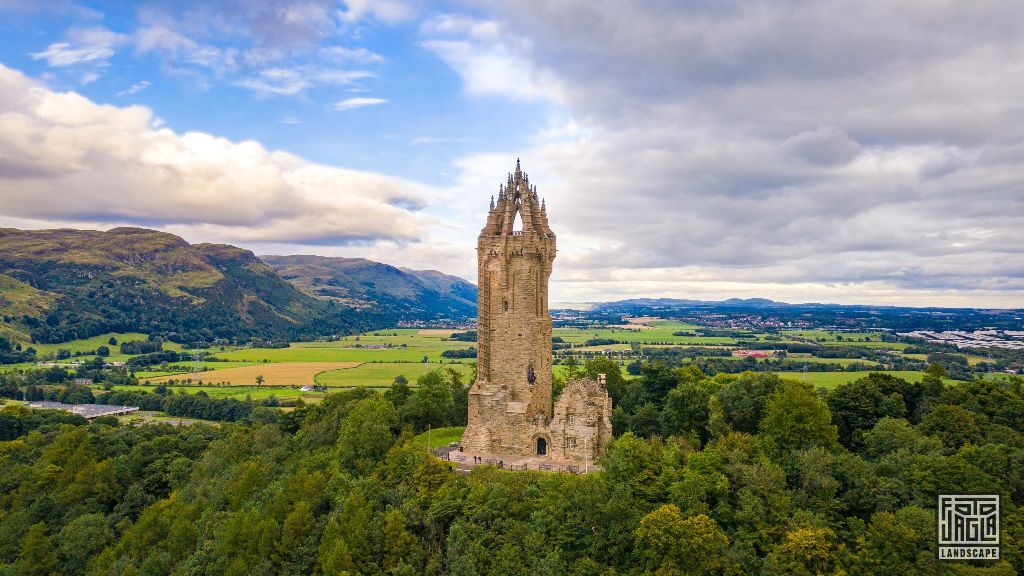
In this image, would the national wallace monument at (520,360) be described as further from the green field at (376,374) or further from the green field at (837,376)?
the green field at (376,374)

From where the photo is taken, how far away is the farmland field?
396 ft

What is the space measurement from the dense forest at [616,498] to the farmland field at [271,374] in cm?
6260

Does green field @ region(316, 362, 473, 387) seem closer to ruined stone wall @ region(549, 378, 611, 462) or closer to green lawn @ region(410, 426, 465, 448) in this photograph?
green lawn @ region(410, 426, 465, 448)

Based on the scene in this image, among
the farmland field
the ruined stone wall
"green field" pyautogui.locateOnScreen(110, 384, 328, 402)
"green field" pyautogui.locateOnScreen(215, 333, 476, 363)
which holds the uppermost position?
the ruined stone wall

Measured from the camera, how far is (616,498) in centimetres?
3416

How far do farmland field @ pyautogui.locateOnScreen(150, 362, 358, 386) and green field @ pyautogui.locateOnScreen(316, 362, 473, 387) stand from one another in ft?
11.8

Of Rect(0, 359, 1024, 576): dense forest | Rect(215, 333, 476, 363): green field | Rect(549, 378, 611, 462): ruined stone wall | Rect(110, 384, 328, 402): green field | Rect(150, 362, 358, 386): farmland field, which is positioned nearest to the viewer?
Rect(0, 359, 1024, 576): dense forest

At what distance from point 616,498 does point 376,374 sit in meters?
101

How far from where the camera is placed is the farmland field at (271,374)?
120812 millimetres

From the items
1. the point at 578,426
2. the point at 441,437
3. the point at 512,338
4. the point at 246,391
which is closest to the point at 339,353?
the point at 246,391

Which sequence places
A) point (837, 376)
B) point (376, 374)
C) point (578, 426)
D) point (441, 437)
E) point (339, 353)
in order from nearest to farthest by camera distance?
point (578, 426) < point (441, 437) < point (837, 376) < point (376, 374) < point (339, 353)

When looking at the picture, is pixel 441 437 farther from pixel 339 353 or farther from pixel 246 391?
pixel 339 353

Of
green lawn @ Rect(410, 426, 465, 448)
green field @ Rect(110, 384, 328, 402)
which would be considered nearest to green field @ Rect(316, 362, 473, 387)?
green field @ Rect(110, 384, 328, 402)

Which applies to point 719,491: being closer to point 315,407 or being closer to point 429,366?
point 315,407
